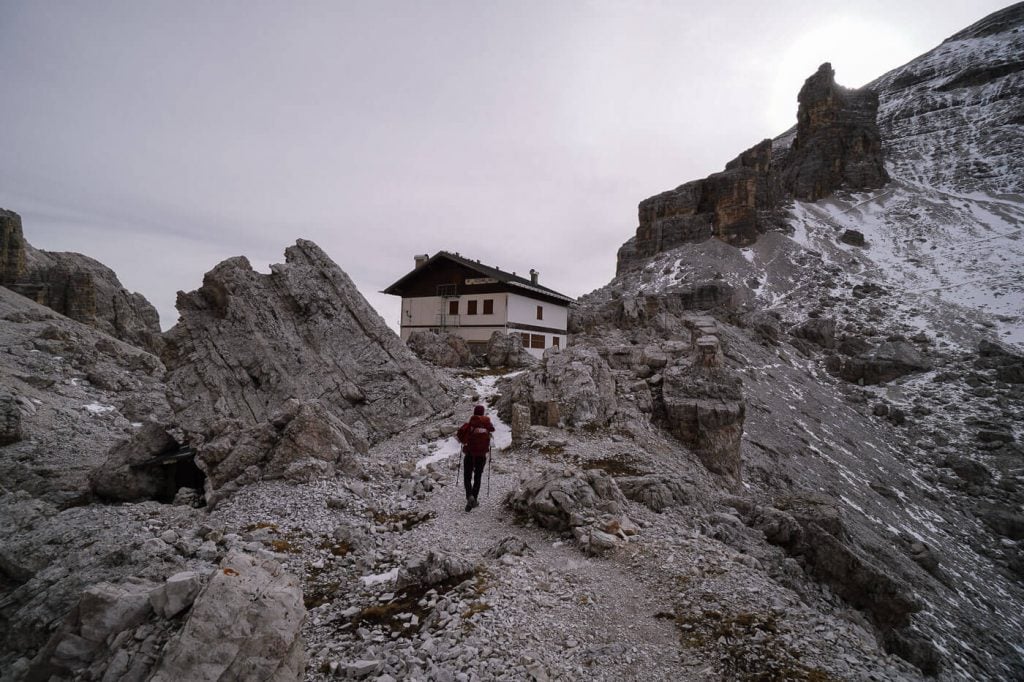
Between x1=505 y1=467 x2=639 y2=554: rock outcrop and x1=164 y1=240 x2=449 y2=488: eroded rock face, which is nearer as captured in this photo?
x1=505 y1=467 x2=639 y2=554: rock outcrop

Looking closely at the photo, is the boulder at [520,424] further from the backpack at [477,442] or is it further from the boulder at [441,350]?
the boulder at [441,350]

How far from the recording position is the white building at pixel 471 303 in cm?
4100

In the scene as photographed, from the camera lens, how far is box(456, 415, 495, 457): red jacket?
39.2 feet

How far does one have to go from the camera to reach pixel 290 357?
20016 mm

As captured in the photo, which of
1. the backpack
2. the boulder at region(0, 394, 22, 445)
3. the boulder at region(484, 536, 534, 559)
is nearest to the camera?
the boulder at region(484, 536, 534, 559)

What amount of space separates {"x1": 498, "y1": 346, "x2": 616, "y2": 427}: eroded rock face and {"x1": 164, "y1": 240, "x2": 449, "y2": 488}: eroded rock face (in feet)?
14.2

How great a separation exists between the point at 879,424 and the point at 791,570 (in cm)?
3925

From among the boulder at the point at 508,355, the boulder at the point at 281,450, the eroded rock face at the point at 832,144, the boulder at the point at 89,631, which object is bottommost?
the boulder at the point at 89,631

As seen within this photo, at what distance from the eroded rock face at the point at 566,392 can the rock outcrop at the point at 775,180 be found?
240 feet

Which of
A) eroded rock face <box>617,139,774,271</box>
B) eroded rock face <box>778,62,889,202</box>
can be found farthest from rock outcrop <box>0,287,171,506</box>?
eroded rock face <box>778,62,889,202</box>

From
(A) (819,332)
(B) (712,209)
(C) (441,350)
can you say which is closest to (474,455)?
(C) (441,350)

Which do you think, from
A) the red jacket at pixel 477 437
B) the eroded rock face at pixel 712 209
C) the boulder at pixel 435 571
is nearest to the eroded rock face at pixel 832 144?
the eroded rock face at pixel 712 209

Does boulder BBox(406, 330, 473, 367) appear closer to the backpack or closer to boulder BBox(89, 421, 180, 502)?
boulder BBox(89, 421, 180, 502)

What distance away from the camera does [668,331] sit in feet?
143
